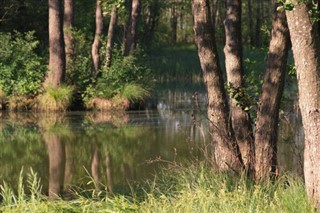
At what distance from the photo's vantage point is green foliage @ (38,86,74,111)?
2270 cm

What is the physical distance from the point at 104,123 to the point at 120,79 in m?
4.15

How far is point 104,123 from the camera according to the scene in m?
19.7

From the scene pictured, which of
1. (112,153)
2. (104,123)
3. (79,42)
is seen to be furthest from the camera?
(79,42)

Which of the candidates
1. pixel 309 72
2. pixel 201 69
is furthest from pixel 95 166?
pixel 201 69

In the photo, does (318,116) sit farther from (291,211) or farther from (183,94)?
(183,94)

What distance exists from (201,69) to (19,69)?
5.95 meters

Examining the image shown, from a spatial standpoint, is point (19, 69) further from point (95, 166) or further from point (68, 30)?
point (95, 166)

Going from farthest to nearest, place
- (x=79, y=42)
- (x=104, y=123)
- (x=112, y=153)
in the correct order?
(x=79, y=42) < (x=104, y=123) < (x=112, y=153)

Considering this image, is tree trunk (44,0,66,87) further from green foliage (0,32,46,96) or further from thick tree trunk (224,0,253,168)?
thick tree trunk (224,0,253,168)

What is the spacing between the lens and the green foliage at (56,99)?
22.7 m

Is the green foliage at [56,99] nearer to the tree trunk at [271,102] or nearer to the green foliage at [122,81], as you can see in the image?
the green foliage at [122,81]

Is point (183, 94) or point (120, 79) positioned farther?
point (183, 94)

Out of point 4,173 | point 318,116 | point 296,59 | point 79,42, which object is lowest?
point 4,173

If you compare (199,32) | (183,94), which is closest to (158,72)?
(183,94)
